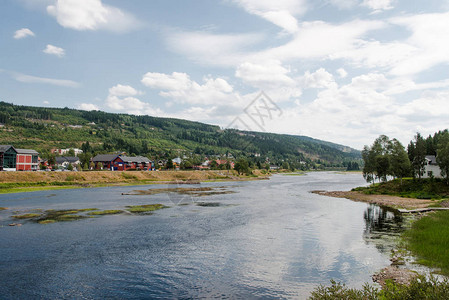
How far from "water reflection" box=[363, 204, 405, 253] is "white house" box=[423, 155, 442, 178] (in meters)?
32.9

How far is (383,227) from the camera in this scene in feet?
118

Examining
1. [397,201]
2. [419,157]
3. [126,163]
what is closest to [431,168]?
[419,157]

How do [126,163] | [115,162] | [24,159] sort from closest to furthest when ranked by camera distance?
[24,159] → [115,162] → [126,163]

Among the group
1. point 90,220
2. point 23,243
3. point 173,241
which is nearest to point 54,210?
point 90,220

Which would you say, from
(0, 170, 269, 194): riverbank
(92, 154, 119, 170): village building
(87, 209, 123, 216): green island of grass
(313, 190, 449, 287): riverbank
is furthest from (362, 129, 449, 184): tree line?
(92, 154, 119, 170): village building

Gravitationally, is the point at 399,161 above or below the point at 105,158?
above

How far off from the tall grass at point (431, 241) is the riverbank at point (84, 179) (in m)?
75.4

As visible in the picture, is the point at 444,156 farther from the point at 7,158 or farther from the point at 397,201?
the point at 7,158

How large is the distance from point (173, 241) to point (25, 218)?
858 inches

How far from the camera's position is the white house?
73831 mm

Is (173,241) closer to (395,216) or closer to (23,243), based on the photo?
(23,243)

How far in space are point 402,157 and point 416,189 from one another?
756 cm

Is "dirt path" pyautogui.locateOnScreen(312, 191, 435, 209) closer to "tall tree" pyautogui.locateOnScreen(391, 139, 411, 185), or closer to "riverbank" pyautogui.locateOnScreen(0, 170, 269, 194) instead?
"tall tree" pyautogui.locateOnScreen(391, 139, 411, 185)

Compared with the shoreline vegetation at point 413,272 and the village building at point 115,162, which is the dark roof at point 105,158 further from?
the shoreline vegetation at point 413,272
